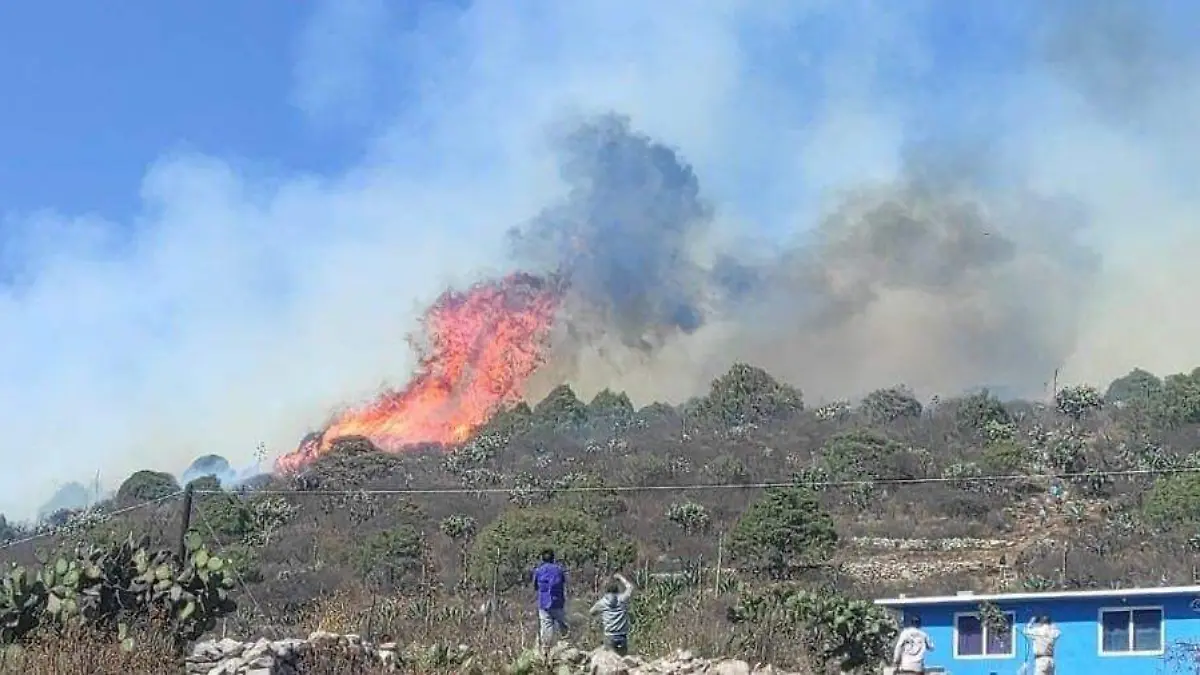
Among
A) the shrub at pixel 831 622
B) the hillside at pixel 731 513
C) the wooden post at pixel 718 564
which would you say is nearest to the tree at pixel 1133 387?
the hillside at pixel 731 513

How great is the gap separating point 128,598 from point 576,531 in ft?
109

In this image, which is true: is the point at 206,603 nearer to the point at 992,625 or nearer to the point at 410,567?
the point at 992,625

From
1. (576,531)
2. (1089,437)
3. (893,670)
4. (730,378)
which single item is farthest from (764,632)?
(730,378)

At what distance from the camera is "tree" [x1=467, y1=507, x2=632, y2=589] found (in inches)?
1953

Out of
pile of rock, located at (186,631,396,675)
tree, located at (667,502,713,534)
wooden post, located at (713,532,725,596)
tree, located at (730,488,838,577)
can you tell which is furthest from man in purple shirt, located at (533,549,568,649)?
tree, located at (667,502,713,534)

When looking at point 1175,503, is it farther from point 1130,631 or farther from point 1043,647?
point 1043,647

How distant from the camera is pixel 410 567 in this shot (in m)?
53.0

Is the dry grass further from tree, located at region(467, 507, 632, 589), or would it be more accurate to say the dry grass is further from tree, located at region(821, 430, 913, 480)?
tree, located at region(821, 430, 913, 480)

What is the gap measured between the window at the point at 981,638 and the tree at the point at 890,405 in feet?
191

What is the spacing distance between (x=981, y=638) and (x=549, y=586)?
1215 centimetres

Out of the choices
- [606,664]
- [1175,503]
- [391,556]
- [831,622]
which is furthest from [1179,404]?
[606,664]

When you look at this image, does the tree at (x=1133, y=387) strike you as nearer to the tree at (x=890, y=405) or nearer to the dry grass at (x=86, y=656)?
the tree at (x=890, y=405)

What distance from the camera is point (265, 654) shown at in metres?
16.2

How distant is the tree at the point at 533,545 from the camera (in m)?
49.6
